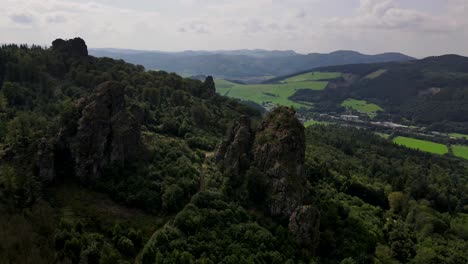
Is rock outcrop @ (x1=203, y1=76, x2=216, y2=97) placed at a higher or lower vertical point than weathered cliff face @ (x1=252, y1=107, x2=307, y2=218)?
higher

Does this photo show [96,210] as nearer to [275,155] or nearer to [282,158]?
[275,155]

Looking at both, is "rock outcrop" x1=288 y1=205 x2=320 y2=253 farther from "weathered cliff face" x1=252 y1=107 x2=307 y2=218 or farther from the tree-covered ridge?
the tree-covered ridge

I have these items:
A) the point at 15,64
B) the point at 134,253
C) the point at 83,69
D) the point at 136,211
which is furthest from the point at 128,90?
the point at 134,253

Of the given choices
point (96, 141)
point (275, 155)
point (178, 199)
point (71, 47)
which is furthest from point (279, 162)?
point (71, 47)

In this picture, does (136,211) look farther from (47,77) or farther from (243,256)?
(47,77)

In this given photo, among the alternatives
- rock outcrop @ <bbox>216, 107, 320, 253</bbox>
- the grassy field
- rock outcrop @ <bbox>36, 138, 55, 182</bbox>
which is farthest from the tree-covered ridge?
rock outcrop @ <bbox>216, 107, 320, 253</bbox>

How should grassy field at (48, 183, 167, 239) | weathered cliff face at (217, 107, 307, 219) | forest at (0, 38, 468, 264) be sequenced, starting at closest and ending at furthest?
1. forest at (0, 38, 468, 264)
2. grassy field at (48, 183, 167, 239)
3. weathered cliff face at (217, 107, 307, 219)
